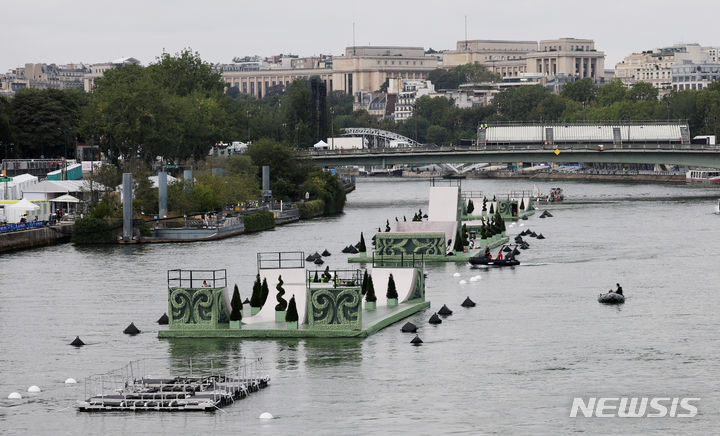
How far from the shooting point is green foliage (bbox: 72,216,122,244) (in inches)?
4063

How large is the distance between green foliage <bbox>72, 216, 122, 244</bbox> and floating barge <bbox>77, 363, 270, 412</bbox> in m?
57.4

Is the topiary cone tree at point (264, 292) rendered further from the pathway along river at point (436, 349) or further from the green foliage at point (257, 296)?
the pathway along river at point (436, 349)

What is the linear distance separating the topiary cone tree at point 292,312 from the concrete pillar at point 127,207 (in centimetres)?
4925

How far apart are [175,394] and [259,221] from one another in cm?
7295

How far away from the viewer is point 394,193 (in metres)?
180

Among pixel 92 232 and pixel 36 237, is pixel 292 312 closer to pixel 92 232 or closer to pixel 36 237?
pixel 36 237

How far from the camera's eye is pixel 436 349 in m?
53.5

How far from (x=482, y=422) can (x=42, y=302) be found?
33.7 meters

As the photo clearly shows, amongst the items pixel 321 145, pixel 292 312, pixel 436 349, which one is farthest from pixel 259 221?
pixel 321 145

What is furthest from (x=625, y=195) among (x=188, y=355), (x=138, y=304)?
(x=188, y=355)

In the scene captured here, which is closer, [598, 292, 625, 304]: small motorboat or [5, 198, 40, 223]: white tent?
[598, 292, 625, 304]: small motorboat

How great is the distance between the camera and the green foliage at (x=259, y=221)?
11475 cm

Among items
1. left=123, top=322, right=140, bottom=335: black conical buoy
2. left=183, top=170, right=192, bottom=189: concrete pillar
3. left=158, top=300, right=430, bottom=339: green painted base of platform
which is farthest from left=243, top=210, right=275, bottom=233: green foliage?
left=158, top=300, right=430, bottom=339: green painted base of platform

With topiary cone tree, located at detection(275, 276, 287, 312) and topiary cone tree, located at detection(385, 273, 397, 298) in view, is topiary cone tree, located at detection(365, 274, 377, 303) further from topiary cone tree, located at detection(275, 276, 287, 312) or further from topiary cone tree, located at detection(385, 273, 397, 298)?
topiary cone tree, located at detection(275, 276, 287, 312)
